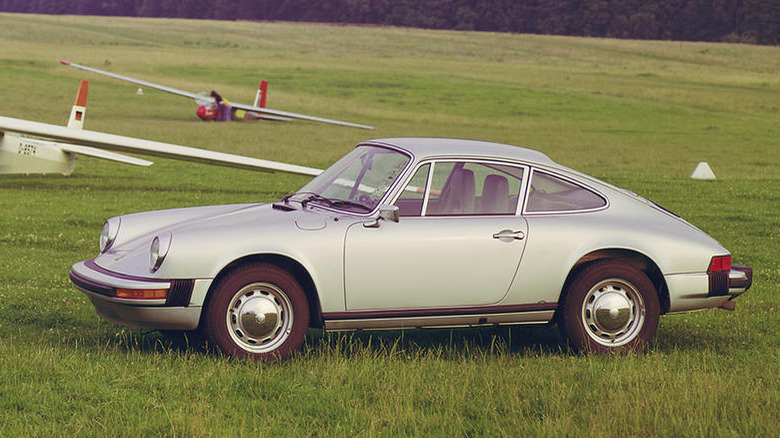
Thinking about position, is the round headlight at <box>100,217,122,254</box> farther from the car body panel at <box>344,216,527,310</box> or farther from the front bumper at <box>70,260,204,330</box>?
the car body panel at <box>344,216,527,310</box>

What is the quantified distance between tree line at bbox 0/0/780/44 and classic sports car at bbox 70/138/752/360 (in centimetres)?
12562

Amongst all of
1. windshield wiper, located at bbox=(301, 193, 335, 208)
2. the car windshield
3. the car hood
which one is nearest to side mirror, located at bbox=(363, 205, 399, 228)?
the car windshield

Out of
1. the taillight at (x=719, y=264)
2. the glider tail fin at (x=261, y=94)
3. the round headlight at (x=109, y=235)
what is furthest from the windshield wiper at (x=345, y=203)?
the glider tail fin at (x=261, y=94)

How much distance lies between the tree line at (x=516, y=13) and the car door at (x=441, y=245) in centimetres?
12599

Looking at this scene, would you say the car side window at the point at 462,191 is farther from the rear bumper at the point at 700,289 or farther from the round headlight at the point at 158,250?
the round headlight at the point at 158,250

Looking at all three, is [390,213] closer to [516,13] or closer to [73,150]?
[73,150]

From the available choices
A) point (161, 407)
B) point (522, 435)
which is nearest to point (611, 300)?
point (522, 435)

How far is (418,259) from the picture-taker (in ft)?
22.2

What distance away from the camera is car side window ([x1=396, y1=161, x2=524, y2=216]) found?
23.1 feet

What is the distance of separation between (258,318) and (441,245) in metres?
1.30

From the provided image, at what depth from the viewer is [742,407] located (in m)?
5.62

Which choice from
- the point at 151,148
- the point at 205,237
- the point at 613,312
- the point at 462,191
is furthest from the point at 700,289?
the point at 151,148

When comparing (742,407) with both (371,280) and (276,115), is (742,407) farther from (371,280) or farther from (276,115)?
(276,115)

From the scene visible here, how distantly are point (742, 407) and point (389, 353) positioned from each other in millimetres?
2449
